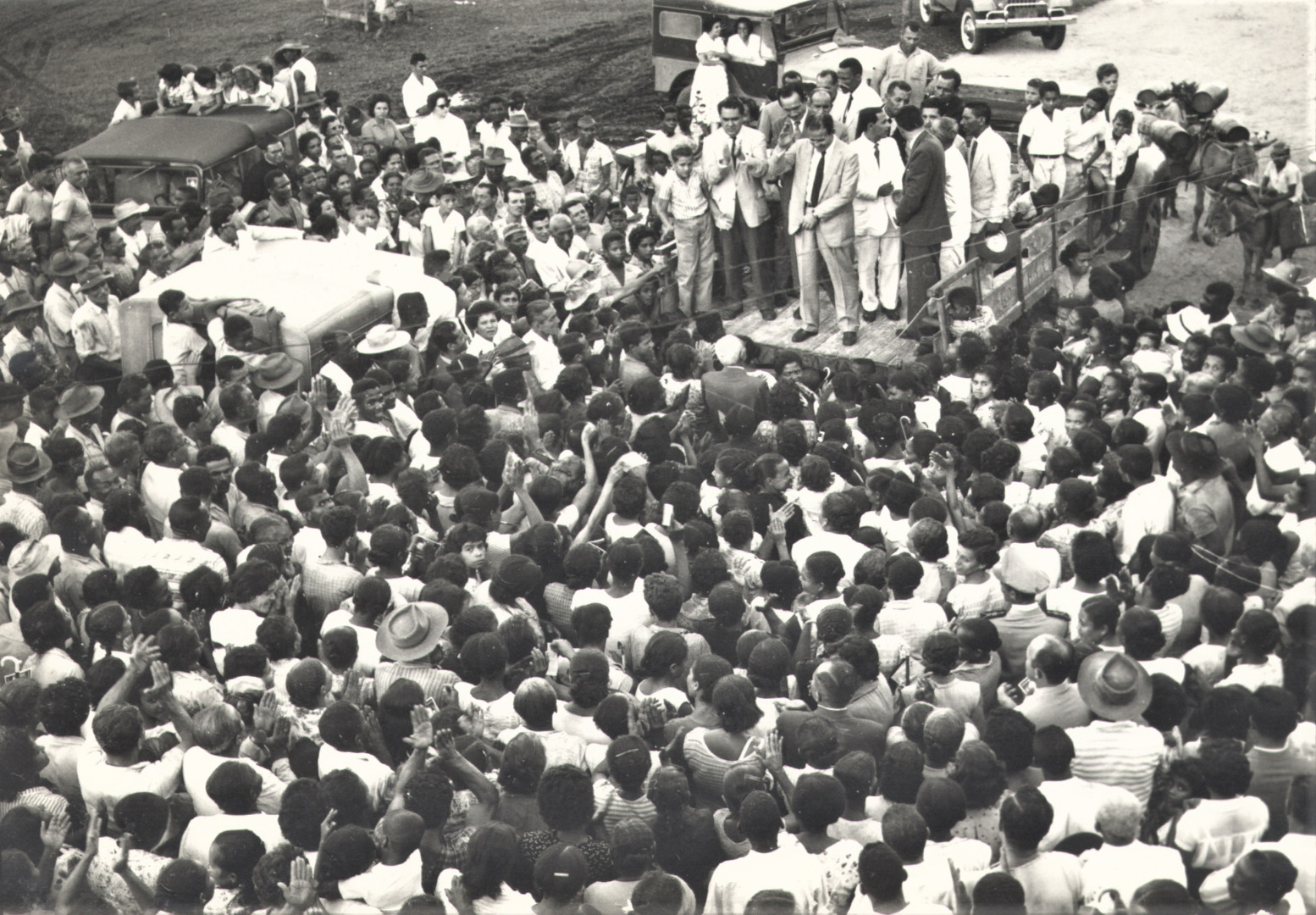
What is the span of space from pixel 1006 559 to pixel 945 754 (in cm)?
156

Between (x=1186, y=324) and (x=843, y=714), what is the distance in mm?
5132

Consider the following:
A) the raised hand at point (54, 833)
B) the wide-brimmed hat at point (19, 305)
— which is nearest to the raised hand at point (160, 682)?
the raised hand at point (54, 833)

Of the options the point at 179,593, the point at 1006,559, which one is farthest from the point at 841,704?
the point at 179,593

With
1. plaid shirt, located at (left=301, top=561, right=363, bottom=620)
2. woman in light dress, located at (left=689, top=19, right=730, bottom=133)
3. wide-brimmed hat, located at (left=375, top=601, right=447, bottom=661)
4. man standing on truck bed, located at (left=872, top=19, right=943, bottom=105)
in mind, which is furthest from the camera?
woman in light dress, located at (left=689, top=19, right=730, bottom=133)

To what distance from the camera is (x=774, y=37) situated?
16.3 m

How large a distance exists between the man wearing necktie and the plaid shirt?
22.5ft

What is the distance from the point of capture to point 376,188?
13.5m

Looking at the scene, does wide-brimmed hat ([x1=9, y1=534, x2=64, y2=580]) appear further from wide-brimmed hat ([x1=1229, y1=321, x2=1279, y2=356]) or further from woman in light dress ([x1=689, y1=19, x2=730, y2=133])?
woman in light dress ([x1=689, y1=19, x2=730, y2=133])

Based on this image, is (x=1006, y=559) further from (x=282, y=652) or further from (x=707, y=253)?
(x=707, y=253)

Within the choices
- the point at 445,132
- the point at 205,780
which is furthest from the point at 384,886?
the point at 445,132

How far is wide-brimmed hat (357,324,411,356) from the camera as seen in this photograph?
9.97m

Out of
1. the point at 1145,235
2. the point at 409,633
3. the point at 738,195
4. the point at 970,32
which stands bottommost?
the point at 1145,235

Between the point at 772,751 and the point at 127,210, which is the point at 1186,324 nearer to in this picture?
the point at 772,751

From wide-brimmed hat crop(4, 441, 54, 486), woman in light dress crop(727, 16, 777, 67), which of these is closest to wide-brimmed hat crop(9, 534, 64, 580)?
wide-brimmed hat crop(4, 441, 54, 486)
